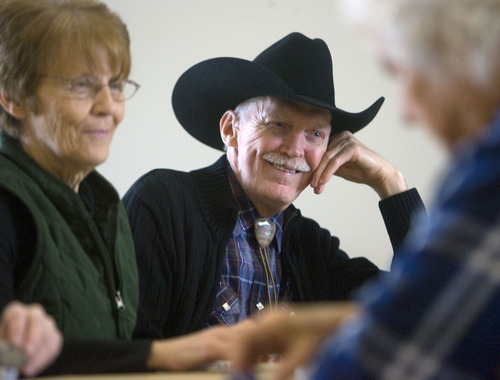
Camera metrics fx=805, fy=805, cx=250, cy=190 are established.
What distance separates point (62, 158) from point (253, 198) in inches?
31.7

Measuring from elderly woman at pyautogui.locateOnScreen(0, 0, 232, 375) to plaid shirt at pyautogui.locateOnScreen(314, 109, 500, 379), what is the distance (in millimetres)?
757

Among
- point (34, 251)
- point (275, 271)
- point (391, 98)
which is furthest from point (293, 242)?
point (391, 98)

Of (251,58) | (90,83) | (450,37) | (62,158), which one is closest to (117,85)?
(90,83)

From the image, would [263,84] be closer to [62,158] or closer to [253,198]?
[253,198]

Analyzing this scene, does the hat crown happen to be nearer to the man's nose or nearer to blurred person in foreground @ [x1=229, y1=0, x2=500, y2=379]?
the man's nose

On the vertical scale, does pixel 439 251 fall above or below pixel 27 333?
above

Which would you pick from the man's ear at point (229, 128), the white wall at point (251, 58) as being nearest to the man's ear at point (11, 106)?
the man's ear at point (229, 128)

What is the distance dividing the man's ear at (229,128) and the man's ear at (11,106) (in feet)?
2.87

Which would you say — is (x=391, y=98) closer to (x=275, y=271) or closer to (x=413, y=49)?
(x=275, y=271)

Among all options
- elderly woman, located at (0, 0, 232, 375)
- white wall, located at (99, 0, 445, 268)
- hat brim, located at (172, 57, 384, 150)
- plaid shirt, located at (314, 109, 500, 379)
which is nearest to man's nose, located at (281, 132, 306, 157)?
hat brim, located at (172, 57, 384, 150)

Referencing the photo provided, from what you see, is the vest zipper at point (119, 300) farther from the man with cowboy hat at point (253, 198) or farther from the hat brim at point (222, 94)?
the hat brim at point (222, 94)

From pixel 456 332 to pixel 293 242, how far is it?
1.65m

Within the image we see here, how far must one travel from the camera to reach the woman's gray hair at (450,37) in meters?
0.66

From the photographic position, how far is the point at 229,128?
2.27 metres
